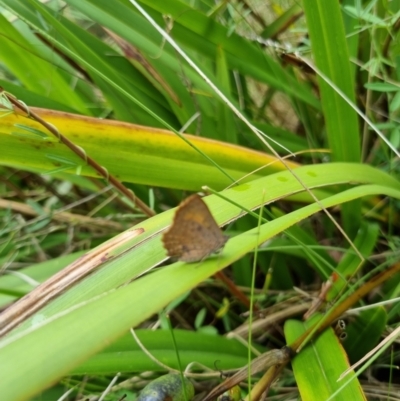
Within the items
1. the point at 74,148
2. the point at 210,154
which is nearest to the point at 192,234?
the point at 74,148

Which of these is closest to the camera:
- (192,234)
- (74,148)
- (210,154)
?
(192,234)

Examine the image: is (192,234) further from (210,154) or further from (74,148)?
(210,154)

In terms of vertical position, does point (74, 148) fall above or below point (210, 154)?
above

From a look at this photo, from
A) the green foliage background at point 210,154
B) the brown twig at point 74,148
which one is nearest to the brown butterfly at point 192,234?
the green foliage background at point 210,154

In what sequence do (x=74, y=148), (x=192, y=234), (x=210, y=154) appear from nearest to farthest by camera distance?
(x=192, y=234) < (x=74, y=148) < (x=210, y=154)

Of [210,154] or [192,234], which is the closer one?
[192,234]

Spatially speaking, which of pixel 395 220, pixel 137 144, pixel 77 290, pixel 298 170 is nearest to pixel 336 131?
pixel 298 170

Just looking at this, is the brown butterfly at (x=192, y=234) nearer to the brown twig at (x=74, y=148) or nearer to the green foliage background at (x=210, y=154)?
the green foliage background at (x=210, y=154)

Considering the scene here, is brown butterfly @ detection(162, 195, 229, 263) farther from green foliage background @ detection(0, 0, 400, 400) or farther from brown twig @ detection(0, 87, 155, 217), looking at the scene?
brown twig @ detection(0, 87, 155, 217)

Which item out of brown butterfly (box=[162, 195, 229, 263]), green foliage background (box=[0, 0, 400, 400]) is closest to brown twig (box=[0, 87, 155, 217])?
green foliage background (box=[0, 0, 400, 400])
